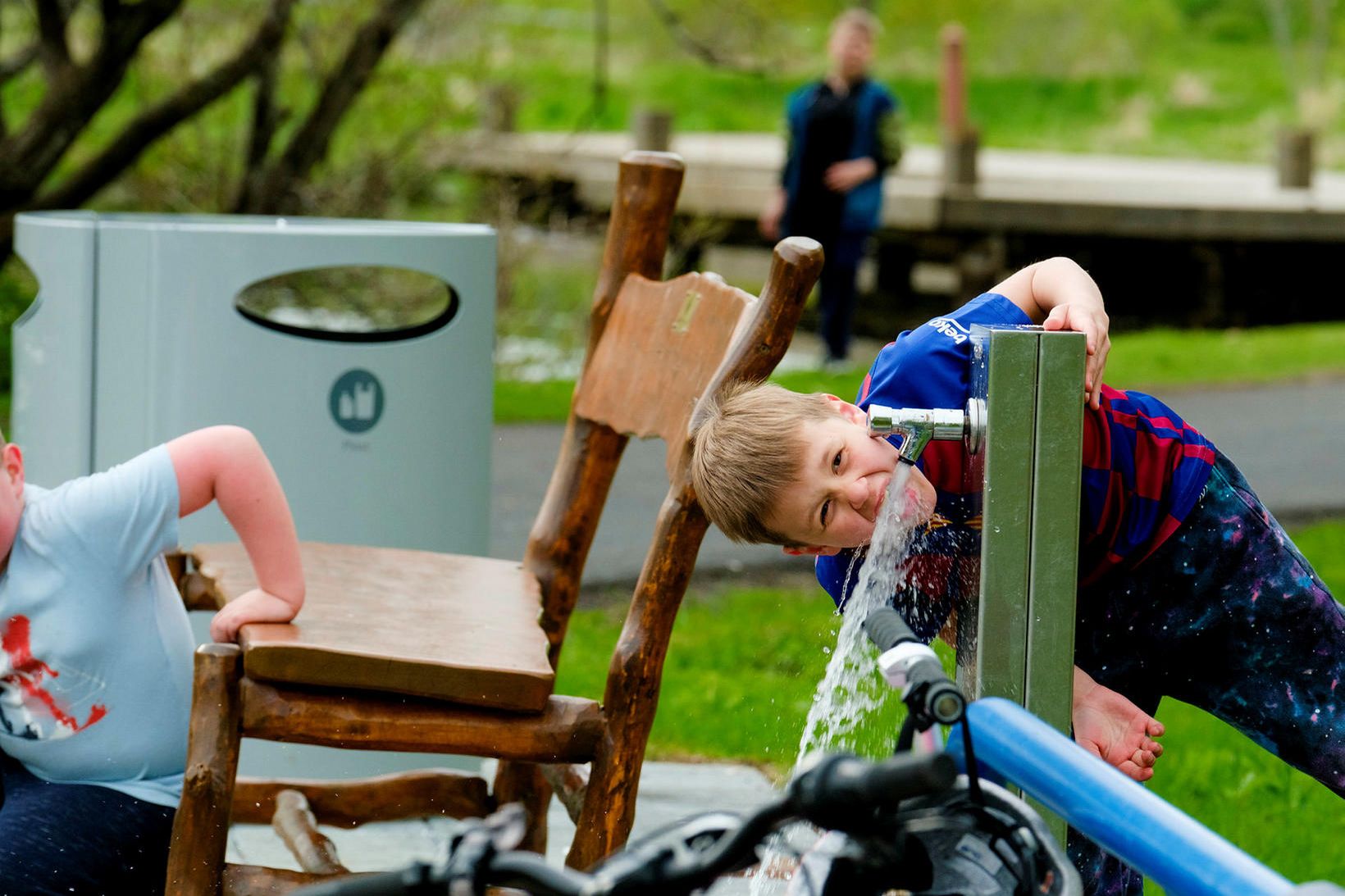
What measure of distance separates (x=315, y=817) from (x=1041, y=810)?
173 centimetres

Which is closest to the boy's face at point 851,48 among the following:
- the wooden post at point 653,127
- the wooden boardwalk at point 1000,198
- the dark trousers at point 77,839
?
the wooden boardwalk at point 1000,198

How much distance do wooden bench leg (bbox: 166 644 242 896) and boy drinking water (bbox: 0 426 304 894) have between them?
14cm

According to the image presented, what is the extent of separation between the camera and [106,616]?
2.35m

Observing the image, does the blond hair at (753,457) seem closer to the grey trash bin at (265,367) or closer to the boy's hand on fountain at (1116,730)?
the boy's hand on fountain at (1116,730)

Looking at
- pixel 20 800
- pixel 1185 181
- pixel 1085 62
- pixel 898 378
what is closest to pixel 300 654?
pixel 20 800

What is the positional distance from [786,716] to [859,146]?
218 inches

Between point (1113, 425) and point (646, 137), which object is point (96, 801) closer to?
point (1113, 425)

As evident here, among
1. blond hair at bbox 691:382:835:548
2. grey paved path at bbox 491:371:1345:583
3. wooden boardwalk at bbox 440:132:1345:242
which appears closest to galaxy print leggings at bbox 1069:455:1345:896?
blond hair at bbox 691:382:835:548

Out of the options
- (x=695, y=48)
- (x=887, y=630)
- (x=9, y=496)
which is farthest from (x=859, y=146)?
(x=887, y=630)

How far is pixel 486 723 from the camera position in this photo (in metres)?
2.25

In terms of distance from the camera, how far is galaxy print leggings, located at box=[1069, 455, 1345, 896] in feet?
6.84

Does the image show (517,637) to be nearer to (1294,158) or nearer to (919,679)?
(919,679)

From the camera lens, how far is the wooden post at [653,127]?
1495 centimetres

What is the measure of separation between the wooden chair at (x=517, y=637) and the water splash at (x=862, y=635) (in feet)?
1.41
